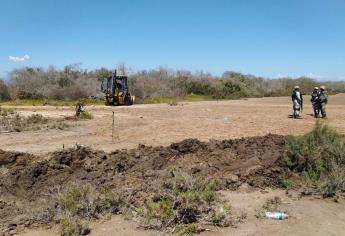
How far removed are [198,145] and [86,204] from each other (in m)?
5.26

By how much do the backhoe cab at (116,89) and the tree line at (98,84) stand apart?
12.5 m

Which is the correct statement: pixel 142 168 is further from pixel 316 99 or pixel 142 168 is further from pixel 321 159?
pixel 316 99

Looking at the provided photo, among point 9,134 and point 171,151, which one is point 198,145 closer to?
point 171,151

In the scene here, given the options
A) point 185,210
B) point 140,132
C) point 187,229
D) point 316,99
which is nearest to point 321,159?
point 185,210

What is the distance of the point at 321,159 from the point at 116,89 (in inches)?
1163

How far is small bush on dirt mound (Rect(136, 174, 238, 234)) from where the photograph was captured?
25.3 ft

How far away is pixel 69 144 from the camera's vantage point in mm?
16781

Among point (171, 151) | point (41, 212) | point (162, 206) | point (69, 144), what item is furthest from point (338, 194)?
point (69, 144)

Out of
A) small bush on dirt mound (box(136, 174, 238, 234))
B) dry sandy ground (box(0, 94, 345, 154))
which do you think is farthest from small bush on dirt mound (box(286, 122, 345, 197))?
dry sandy ground (box(0, 94, 345, 154))

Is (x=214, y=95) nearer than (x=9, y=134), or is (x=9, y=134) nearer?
(x=9, y=134)

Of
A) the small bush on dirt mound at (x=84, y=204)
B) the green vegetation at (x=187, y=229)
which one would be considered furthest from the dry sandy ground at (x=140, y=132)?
the green vegetation at (x=187, y=229)

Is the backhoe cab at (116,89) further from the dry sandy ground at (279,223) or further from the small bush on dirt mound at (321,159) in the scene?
the dry sandy ground at (279,223)

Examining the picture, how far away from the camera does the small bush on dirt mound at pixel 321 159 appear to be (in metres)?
9.73

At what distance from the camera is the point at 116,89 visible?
39.2 meters
